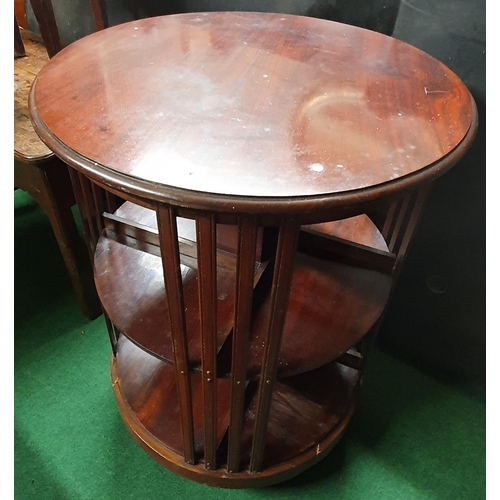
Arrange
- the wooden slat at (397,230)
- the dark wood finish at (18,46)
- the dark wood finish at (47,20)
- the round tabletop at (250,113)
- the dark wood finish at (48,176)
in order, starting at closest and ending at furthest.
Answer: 1. the round tabletop at (250,113)
2. the wooden slat at (397,230)
3. the dark wood finish at (48,176)
4. the dark wood finish at (47,20)
5. the dark wood finish at (18,46)

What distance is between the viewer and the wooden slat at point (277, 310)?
555 mm

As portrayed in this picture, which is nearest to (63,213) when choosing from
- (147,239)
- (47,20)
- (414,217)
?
(147,239)

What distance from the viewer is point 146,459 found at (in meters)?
1.06

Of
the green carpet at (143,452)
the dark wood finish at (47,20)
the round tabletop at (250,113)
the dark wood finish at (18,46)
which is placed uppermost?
the round tabletop at (250,113)

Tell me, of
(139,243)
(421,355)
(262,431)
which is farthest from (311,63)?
(421,355)

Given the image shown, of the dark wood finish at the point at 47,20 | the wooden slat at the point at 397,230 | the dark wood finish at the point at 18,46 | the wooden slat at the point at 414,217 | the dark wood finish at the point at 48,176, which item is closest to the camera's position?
the wooden slat at the point at 414,217

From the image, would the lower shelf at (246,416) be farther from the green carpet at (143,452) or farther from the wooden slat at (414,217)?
the wooden slat at (414,217)

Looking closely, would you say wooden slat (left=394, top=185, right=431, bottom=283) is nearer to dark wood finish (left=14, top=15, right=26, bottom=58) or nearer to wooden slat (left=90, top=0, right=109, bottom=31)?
wooden slat (left=90, top=0, right=109, bottom=31)

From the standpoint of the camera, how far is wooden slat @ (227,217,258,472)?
549 millimetres

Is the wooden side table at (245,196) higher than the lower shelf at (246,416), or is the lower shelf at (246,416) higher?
the wooden side table at (245,196)

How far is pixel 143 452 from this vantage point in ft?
3.52

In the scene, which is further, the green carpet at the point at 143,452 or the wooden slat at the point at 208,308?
the green carpet at the point at 143,452

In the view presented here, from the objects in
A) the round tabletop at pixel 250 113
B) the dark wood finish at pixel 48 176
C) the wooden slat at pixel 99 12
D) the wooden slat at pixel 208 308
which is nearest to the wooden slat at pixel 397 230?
the round tabletop at pixel 250 113
